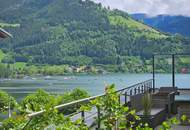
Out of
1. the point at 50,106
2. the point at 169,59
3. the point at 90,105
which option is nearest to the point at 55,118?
the point at 50,106

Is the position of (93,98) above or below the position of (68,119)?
below

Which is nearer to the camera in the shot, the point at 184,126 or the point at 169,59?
the point at 184,126

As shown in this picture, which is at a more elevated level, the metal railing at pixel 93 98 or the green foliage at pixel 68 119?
the green foliage at pixel 68 119

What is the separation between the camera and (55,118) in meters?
3.35

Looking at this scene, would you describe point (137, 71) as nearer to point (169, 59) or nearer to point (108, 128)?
point (169, 59)

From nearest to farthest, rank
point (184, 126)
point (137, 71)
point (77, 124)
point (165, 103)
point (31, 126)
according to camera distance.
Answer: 1. point (31, 126)
2. point (77, 124)
3. point (184, 126)
4. point (165, 103)
5. point (137, 71)

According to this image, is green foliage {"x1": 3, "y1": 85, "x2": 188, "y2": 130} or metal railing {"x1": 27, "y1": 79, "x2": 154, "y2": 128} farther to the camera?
metal railing {"x1": 27, "y1": 79, "x2": 154, "y2": 128}

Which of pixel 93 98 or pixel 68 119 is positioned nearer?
pixel 68 119

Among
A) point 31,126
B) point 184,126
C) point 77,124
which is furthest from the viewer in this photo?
A: point 184,126

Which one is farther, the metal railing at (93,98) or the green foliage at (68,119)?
the metal railing at (93,98)

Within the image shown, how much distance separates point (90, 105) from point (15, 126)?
2.03 ft

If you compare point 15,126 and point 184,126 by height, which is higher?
point 15,126

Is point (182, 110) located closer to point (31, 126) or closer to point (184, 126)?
point (184, 126)

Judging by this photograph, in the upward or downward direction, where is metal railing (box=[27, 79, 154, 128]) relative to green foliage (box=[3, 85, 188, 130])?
downward
